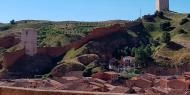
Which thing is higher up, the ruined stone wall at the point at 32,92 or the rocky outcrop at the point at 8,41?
the ruined stone wall at the point at 32,92

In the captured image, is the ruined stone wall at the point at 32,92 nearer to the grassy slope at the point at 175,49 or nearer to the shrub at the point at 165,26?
the grassy slope at the point at 175,49

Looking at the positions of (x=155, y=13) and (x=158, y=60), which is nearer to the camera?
(x=158, y=60)

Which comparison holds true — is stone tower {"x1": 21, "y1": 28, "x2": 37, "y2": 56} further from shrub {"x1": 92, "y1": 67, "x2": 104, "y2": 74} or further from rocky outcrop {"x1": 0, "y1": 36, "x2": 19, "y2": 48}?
shrub {"x1": 92, "y1": 67, "x2": 104, "y2": 74}

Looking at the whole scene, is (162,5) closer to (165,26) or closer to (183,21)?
(183,21)

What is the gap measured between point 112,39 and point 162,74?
719 cm

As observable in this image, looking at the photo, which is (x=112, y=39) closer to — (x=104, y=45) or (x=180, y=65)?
(x=104, y=45)

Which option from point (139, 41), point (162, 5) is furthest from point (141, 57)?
point (162, 5)

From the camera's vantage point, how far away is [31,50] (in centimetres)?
3978

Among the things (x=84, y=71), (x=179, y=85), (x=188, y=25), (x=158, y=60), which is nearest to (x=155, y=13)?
(x=188, y=25)

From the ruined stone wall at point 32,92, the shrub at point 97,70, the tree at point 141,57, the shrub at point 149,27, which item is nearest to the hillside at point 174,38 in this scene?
the shrub at point 149,27

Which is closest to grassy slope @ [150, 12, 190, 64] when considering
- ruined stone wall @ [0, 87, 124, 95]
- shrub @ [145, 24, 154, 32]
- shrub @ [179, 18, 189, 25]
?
shrub @ [145, 24, 154, 32]

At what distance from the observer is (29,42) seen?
135 ft

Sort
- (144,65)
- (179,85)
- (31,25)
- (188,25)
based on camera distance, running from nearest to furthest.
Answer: (179,85) < (144,65) < (188,25) < (31,25)

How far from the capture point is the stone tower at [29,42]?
39906mm
